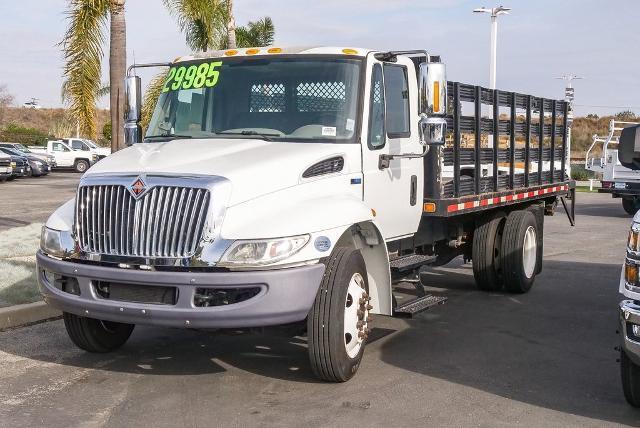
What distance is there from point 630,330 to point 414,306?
2333mm

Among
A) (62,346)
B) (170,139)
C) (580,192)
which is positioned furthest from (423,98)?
(580,192)

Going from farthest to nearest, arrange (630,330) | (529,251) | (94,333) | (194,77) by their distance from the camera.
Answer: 1. (529,251)
2. (194,77)
3. (94,333)
4. (630,330)

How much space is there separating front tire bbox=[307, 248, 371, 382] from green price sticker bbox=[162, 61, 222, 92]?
6.87 ft

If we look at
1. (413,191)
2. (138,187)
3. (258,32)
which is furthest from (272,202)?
(258,32)

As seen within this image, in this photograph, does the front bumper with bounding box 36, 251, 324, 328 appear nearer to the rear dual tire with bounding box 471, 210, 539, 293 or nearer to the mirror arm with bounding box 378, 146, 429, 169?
the mirror arm with bounding box 378, 146, 429, 169

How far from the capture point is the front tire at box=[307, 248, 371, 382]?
588cm

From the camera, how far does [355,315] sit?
6.23 m

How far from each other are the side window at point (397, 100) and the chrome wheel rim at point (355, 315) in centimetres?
152

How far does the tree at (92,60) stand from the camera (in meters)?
13.4

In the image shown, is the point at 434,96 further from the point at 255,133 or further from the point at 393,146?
the point at 255,133

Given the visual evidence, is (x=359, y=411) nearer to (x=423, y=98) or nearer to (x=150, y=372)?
(x=150, y=372)

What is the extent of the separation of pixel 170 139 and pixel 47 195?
66.9 feet

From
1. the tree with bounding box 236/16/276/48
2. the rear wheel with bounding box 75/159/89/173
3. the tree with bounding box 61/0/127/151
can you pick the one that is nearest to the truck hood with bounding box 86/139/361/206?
the tree with bounding box 61/0/127/151

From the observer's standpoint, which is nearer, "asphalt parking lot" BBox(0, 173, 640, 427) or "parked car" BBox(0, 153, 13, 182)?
"asphalt parking lot" BBox(0, 173, 640, 427)
